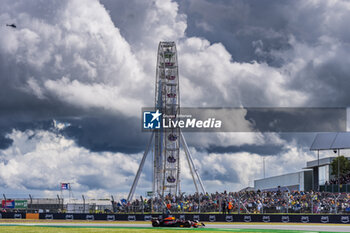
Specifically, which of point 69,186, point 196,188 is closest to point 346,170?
point 196,188

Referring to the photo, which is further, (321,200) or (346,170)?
(346,170)

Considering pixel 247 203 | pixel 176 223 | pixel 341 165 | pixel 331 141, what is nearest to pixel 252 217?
pixel 247 203

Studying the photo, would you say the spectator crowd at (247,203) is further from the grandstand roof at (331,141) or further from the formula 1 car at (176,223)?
the grandstand roof at (331,141)

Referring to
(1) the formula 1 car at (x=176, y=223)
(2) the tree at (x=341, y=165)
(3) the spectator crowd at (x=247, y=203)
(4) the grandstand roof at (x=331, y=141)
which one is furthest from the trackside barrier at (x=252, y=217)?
(2) the tree at (x=341, y=165)

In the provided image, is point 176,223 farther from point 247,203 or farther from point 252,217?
point 247,203

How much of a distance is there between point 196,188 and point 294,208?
30.5 meters

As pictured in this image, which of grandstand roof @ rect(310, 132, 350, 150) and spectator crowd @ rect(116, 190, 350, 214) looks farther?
grandstand roof @ rect(310, 132, 350, 150)

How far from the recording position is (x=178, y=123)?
78125mm

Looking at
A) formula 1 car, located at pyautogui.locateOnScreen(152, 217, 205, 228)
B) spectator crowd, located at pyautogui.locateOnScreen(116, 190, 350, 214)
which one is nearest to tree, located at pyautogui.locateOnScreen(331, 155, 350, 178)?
spectator crowd, located at pyautogui.locateOnScreen(116, 190, 350, 214)

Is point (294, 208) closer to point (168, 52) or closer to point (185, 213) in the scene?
point (185, 213)

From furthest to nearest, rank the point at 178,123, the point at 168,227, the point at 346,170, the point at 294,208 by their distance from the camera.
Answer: the point at 178,123, the point at 346,170, the point at 294,208, the point at 168,227

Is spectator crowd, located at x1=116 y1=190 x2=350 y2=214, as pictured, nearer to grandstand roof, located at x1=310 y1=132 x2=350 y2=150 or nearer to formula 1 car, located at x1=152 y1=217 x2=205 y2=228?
formula 1 car, located at x1=152 y1=217 x2=205 y2=228

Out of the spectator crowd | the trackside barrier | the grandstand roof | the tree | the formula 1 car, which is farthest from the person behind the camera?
the tree

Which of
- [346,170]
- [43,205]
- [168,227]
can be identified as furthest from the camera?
[346,170]
